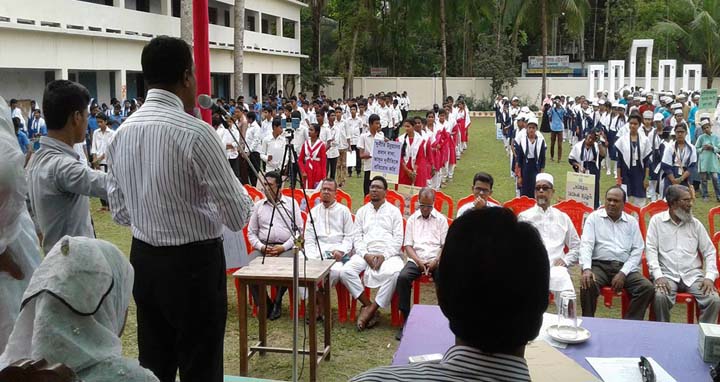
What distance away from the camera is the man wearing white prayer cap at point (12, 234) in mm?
2508

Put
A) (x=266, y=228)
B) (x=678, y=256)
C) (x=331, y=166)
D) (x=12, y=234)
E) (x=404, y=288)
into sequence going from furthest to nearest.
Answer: (x=331, y=166) → (x=266, y=228) → (x=404, y=288) → (x=678, y=256) → (x=12, y=234)

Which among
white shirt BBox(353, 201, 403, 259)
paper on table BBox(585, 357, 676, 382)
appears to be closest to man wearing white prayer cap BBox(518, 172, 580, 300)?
white shirt BBox(353, 201, 403, 259)

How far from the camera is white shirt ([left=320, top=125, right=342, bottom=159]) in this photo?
43.6ft

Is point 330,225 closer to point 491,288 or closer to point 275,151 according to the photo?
point 275,151

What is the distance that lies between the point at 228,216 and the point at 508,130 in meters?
16.7

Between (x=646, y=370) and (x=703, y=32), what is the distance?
120 feet

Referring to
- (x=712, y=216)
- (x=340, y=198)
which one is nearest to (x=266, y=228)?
(x=340, y=198)

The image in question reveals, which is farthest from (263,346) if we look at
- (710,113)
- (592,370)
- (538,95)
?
(538,95)

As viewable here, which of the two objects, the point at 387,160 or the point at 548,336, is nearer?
the point at 548,336

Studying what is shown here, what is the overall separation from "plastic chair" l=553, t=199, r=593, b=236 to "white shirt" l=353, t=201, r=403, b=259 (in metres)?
2.01

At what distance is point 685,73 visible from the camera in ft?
93.3

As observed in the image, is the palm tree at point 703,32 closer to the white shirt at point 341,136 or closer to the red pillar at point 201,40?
the white shirt at point 341,136

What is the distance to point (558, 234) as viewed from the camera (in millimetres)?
6391

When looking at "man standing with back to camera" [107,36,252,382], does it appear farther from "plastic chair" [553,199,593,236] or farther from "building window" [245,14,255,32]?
"building window" [245,14,255,32]
